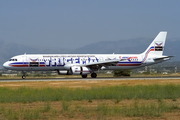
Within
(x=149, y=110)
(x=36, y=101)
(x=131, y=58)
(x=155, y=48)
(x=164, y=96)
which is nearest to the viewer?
(x=149, y=110)

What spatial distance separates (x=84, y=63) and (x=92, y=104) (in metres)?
32.3

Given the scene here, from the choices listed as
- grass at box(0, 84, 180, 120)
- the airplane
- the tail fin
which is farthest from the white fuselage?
grass at box(0, 84, 180, 120)

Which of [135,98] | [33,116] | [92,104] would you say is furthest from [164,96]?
[33,116]

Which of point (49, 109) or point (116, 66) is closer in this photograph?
point (49, 109)

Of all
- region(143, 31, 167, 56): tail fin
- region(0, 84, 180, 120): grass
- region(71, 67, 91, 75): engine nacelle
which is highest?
region(143, 31, 167, 56): tail fin

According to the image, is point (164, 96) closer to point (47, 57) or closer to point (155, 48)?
point (47, 57)

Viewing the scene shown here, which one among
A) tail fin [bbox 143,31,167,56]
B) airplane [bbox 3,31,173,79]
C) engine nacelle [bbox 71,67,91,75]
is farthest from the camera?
tail fin [bbox 143,31,167,56]

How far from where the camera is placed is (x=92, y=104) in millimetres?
21812

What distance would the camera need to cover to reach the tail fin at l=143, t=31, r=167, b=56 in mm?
59306

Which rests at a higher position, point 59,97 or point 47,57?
point 47,57

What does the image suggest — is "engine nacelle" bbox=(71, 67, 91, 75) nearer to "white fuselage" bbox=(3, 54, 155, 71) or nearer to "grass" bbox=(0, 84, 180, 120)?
"white fuselage" bbox=(3, 54, 155, 71)

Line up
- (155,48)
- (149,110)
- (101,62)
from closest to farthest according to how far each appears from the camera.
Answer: (149,110)
(101,62)
(155,48)

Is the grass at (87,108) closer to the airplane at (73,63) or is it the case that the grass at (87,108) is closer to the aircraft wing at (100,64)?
the aircraft wing at (100,64)

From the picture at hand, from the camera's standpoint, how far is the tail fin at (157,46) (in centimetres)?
5931
